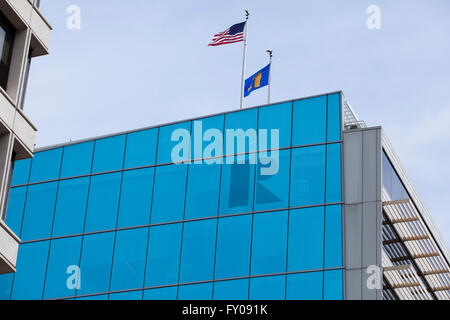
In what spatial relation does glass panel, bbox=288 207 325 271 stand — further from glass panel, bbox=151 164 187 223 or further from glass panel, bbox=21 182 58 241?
glass panel, bbox=21 182 58 241

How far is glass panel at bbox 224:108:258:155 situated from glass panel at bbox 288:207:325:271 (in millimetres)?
4692

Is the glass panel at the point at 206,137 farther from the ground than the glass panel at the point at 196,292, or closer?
farther from the ground

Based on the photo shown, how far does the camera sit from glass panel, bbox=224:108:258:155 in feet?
150

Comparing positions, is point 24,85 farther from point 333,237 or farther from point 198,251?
point 333,237

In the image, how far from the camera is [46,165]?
168 feet

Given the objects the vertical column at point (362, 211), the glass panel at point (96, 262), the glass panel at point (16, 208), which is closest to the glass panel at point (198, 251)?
the glass panel at point (96, 262)

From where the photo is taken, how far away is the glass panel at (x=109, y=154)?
49.4 m

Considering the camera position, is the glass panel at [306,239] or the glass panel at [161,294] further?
the glass panel at [161,294]

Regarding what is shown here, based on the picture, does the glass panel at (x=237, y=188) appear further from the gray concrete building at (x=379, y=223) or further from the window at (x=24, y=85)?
Answer: the window at (x=24, y=85)

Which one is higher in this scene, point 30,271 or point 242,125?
point 242,125

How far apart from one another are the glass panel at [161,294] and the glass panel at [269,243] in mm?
4220

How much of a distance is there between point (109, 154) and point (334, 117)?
12664 mm

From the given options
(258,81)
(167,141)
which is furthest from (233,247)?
(258,81)
